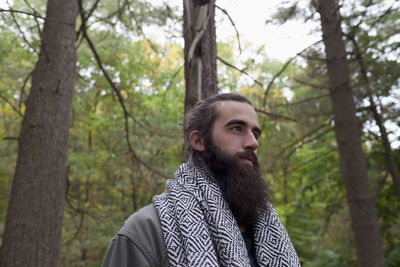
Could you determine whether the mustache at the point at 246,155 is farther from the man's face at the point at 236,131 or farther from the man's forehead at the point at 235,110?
the man's forehead at the point at 235,110

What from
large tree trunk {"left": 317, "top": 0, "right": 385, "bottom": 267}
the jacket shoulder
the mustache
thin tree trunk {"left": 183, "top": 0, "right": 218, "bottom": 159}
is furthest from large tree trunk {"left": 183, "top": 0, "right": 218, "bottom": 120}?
large tree trunk {"left": 317, "top": 0, "right": 385, "bottom": 267}

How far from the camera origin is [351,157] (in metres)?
5.50

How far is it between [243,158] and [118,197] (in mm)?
13162

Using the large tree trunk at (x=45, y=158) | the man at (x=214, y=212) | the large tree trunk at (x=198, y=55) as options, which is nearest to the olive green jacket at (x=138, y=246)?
the man at (x=214, y=212)

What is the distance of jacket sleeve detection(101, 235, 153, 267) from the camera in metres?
1.51

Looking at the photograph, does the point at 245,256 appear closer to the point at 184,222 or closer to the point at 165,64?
the point at 184,222

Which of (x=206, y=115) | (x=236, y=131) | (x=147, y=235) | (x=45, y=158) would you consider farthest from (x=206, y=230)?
(x=45, y=158)

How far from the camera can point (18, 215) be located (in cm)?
365

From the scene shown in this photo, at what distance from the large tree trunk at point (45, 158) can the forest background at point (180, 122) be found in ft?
2.00

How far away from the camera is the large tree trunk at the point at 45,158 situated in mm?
3578

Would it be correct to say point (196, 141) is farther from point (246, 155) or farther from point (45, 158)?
point (45, 158)

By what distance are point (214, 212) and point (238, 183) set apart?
301mm

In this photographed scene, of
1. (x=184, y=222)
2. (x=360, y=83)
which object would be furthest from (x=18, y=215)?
(x=360, y=83)

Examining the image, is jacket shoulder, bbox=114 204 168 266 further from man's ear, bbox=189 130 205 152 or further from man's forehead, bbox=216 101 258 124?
man's forehead, bbox=216 101 258 124
